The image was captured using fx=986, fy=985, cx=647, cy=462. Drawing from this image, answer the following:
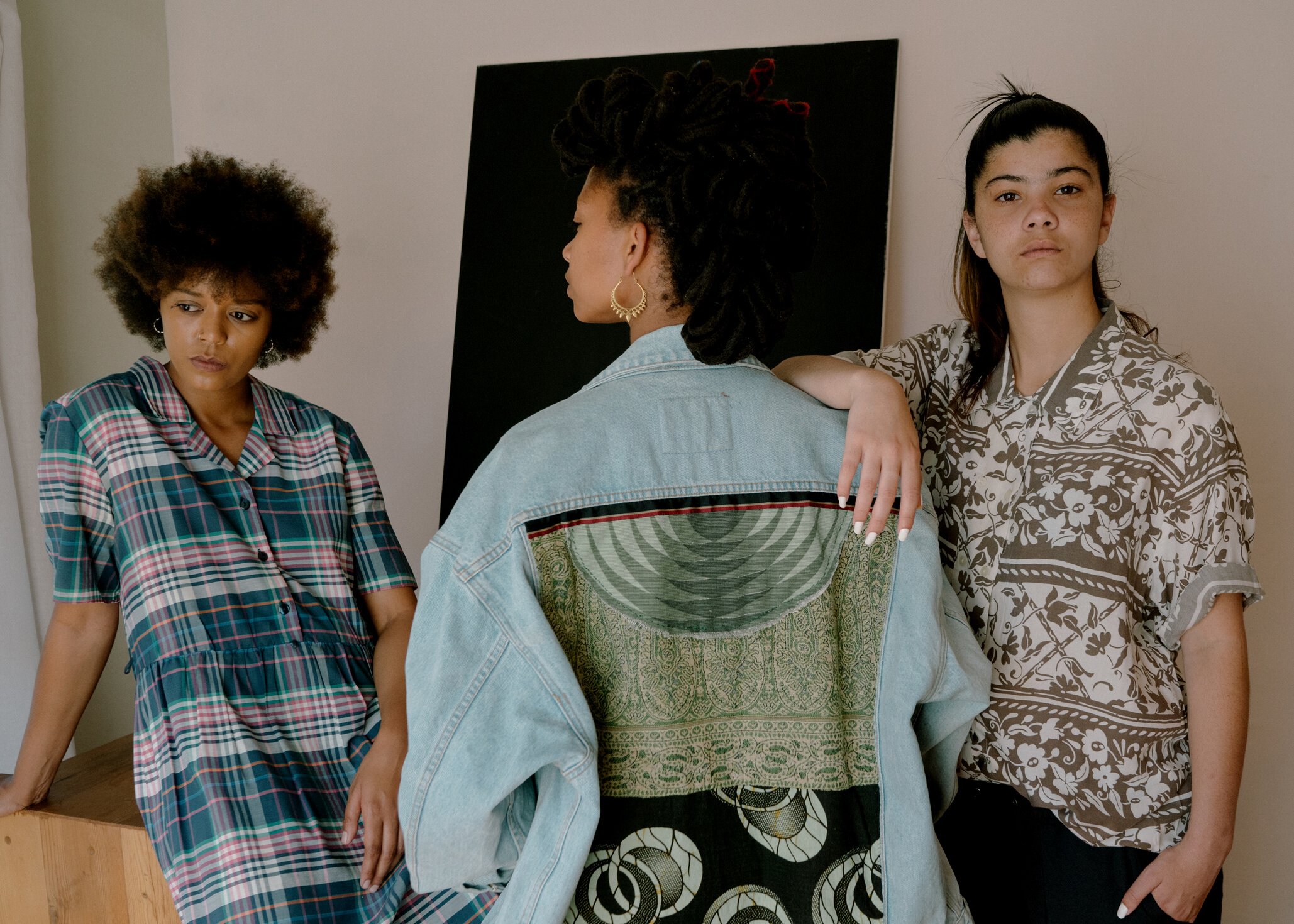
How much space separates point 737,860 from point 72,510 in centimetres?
128

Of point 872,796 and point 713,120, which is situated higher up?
point 713,120

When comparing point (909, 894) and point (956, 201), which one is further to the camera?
point (956, 201)

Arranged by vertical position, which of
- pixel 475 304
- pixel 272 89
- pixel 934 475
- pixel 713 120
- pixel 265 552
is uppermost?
pixel 272 89

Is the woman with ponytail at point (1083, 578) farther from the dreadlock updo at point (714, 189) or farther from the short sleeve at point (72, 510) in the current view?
the short sleeve at point (72, 510)

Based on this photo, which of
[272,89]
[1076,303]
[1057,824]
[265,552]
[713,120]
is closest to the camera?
Result: [713,120]

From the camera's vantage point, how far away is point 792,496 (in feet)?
3.98

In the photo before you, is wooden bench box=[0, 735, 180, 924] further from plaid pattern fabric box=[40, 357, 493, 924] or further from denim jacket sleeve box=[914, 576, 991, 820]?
denim jacket sleeve box=[914, 576, 991, 820]

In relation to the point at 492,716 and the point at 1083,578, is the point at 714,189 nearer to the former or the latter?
the point at 492,716

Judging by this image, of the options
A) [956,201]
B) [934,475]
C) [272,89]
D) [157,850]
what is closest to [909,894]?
[934,475]

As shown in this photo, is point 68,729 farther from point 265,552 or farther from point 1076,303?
point 1076,303

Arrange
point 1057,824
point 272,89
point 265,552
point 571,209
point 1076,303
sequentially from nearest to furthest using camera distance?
point 1057,824
point 1076,303
point 265,552
point 571,209
point 272,89

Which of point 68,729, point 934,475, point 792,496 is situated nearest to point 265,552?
point 68,729

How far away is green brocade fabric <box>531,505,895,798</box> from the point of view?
118cm

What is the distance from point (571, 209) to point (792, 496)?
1856 millimetres
